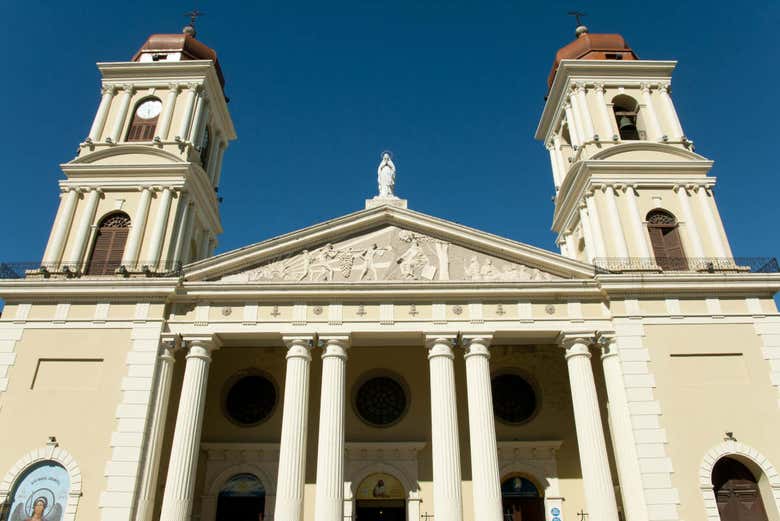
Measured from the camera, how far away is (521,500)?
793 inches

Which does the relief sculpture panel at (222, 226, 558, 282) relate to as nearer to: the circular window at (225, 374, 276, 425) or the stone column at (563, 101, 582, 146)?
the circular window at (225, 374, 276, 425)

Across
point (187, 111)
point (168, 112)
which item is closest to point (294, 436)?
point (187, 111)

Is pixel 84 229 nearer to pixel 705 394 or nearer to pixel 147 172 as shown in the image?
pixel 147 172

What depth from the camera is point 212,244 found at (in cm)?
2670

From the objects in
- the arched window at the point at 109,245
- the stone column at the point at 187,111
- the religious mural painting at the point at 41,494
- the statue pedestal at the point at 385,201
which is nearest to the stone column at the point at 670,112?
the statue pedestal at the point at 385,201

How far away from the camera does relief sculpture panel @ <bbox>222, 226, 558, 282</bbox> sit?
1980 centimetres

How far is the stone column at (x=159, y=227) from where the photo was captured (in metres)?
20.7

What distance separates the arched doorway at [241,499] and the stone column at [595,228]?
14598 millimetres

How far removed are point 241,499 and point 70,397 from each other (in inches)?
255

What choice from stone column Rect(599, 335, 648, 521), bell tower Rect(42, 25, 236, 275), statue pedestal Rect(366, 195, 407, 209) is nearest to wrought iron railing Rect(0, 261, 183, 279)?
bell tower Rect(42, 25, 236, 275)

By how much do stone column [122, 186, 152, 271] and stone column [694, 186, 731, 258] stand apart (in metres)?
20.6

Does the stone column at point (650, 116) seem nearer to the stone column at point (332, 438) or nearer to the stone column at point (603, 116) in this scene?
the stone column at point (603, 116)

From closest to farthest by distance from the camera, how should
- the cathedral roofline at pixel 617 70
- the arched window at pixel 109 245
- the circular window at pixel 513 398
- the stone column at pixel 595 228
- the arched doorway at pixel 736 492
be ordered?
the arched doorway at pixel 736 492, the arched window at pixel 109 245, the circular window at pixel 513 398, the stone column at pixel 595 228, the cathedral roofline at pixel 617 70

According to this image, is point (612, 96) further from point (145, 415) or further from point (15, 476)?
point (15, 476)
